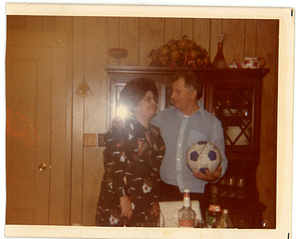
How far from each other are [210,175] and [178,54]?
0.70m

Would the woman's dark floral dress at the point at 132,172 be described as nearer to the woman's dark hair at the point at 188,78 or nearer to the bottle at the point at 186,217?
the bottle at the point at 186,217

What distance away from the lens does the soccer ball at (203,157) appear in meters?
1.24

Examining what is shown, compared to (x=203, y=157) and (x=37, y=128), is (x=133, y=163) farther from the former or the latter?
(x=37, y=128)

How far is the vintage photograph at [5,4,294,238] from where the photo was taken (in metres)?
1.25

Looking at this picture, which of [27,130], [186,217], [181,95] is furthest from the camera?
[181,95]

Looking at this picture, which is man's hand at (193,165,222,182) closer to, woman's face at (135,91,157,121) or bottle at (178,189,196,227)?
bottle at (178,189,196,227)

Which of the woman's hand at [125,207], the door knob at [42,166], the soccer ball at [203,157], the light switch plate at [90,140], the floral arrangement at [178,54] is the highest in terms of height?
the floral arrangement at [178,54]

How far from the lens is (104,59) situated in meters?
1.37

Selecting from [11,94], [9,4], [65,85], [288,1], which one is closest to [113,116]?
[65,85]

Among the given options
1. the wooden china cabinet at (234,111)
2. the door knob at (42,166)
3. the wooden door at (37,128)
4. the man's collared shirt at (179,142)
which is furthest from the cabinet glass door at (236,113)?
the door knob at (42,166)

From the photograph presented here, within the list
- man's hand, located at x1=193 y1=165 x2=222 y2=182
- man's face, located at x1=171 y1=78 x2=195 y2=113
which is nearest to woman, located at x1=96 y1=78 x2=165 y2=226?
man's face, located at x1=171 y1=78 x2=195 y2=113

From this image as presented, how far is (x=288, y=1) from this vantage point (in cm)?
119

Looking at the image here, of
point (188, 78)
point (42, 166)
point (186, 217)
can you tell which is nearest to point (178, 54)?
point (188, 78)

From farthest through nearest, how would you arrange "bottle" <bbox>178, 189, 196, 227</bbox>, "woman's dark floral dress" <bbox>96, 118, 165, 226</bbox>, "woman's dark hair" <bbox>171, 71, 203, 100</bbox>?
"woman's dark hair" <bbox>171, 71, 203, 100</bbox>
"woman's dark floral dress" <bbox>96, 118, 165, 226</bbox>
"bottle" <bbox>178, 189, 196, 227</bbox>
